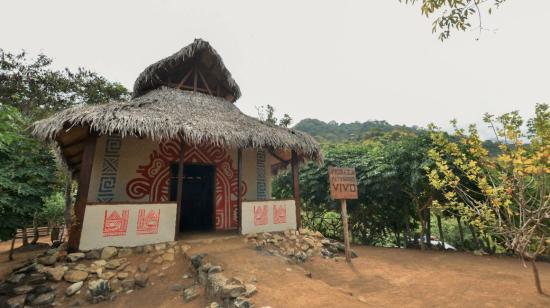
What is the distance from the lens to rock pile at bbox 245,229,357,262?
5523 mm

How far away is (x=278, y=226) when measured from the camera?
6.44 m

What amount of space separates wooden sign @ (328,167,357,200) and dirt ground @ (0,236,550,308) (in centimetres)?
152

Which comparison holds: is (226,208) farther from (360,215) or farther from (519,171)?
(519,171)

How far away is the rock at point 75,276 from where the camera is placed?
154 inches

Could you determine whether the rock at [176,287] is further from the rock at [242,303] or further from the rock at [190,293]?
the rock at [242,303]

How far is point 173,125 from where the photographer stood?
521cm

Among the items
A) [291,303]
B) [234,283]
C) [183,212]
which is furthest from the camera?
[183,212]

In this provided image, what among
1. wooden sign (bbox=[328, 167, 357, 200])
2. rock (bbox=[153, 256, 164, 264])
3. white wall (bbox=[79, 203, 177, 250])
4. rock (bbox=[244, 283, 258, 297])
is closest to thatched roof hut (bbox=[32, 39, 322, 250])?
white wall (bbox=[79, 203, 177, 250])

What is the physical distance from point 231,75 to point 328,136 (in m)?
35.6

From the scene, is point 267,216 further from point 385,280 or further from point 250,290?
point 250,290

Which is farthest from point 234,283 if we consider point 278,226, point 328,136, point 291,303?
point 328,136

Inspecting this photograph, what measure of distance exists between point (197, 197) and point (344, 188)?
4582mm

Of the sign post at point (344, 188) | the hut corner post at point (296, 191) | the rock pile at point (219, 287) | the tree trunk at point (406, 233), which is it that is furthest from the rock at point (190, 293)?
the tree trunk at point (406, 233)

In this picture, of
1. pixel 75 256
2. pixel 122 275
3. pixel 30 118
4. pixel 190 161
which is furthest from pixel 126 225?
pixel 30 118
